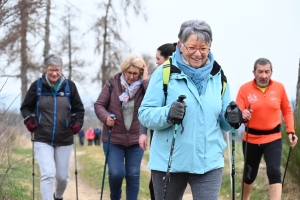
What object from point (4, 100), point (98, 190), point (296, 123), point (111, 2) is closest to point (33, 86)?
point (4, 100)

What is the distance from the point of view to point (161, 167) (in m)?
4.16

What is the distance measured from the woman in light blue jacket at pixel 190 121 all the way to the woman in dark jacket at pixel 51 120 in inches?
101

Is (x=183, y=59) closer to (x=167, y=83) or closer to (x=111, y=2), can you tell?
(x=167, y=83)

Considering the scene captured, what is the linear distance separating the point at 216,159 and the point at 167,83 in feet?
2.40

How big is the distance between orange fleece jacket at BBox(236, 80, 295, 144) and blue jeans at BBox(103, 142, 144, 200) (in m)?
1.66

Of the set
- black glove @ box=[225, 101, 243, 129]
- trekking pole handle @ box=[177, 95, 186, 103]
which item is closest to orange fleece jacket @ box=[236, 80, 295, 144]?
black glove @ box=[225, 101, 243, 129]

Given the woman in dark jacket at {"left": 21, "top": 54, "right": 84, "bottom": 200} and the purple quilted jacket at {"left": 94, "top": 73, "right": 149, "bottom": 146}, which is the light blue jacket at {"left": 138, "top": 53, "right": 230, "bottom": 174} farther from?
the woman in dark jacket at {"left": 21, "top": 54, "right": 84, "bottom": 200}

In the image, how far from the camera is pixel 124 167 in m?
6.50

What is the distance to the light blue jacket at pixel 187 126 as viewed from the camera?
4082 mm

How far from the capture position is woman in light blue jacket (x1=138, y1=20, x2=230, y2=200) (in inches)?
161

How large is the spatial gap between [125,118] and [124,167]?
619mm

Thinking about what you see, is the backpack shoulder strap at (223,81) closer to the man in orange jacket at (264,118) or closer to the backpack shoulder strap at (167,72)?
the backpack shoulder strap at (167,72)

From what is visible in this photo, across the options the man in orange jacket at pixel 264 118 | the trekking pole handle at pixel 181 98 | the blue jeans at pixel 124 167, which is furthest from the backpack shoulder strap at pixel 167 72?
the man in orange jacket at pixel 264 118

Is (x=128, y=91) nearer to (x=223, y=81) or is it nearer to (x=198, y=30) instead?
(x=223, y=81)
